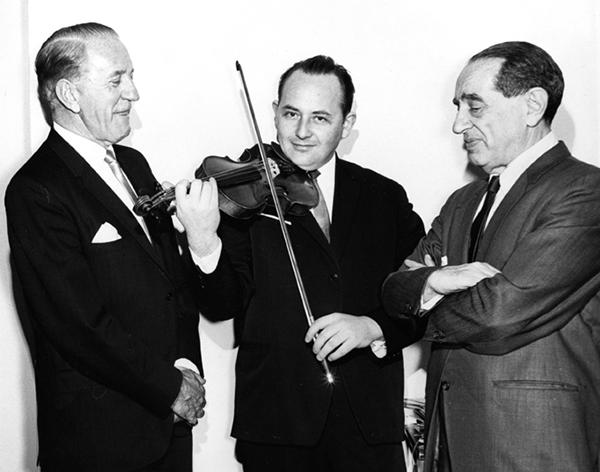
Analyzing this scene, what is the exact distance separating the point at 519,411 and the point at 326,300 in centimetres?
74

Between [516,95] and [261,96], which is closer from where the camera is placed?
[516,95]

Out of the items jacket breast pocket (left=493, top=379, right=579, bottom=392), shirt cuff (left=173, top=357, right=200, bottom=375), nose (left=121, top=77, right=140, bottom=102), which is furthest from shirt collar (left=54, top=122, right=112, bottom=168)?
jacket breast pocket (left=493, top=379, right=579, bottom=392)

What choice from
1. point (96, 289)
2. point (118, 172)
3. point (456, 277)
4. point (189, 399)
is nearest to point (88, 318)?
point (96, 289)

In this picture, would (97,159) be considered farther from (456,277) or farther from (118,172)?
(456,277)

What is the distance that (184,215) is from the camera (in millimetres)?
2535

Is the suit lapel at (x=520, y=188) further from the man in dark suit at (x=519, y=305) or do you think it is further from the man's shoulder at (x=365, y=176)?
the man's shoulder at (x=365, y=176)

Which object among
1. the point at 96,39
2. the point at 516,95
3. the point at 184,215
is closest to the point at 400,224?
the point at 516,95

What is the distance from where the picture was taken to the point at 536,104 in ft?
8.39

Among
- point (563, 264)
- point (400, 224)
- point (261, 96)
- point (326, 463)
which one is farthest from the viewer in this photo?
point (261, 96)

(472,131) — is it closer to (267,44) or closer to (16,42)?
(267,44)

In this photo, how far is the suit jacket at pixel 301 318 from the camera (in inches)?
106

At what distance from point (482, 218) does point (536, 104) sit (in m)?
0.37

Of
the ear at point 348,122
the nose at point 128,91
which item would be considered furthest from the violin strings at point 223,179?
the ear at point 348,122

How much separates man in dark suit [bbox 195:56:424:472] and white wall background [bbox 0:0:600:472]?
485 mm
